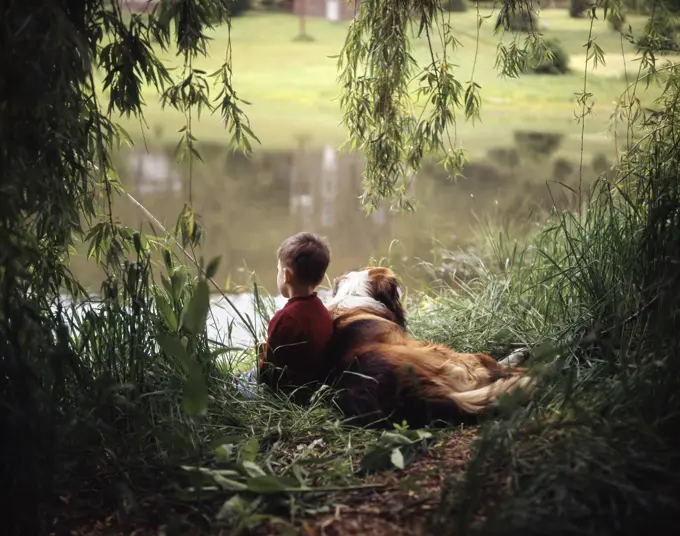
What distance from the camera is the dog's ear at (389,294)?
257 centimetres

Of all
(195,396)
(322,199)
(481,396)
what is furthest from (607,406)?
(322,199)

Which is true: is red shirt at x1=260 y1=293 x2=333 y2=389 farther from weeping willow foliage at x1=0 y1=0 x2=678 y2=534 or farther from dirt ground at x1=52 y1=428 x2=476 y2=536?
dirt ground at x1=52 y1=428 x2=476 y2=536

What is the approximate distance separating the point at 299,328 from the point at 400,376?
1.34 ft

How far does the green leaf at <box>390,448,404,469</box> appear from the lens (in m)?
1.77

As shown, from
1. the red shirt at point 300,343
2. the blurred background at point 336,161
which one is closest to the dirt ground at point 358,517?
the red shirt at point 300,343

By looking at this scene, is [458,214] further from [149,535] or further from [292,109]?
[149,535]

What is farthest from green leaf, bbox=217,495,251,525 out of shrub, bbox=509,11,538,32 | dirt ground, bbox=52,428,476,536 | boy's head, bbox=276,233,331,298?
shrub, bbox=509,11,538,32

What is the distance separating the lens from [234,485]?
1644 mm

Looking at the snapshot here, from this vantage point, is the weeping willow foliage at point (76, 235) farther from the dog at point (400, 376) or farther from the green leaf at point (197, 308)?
the dog at point (400, 376)

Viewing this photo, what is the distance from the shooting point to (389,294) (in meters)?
2.57

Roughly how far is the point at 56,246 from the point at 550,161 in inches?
228

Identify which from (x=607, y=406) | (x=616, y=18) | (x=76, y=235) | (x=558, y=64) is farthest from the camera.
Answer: (x=558, y=64)

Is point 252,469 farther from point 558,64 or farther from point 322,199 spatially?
point 558,64

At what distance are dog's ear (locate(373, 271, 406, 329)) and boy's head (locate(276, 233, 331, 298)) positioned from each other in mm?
193
